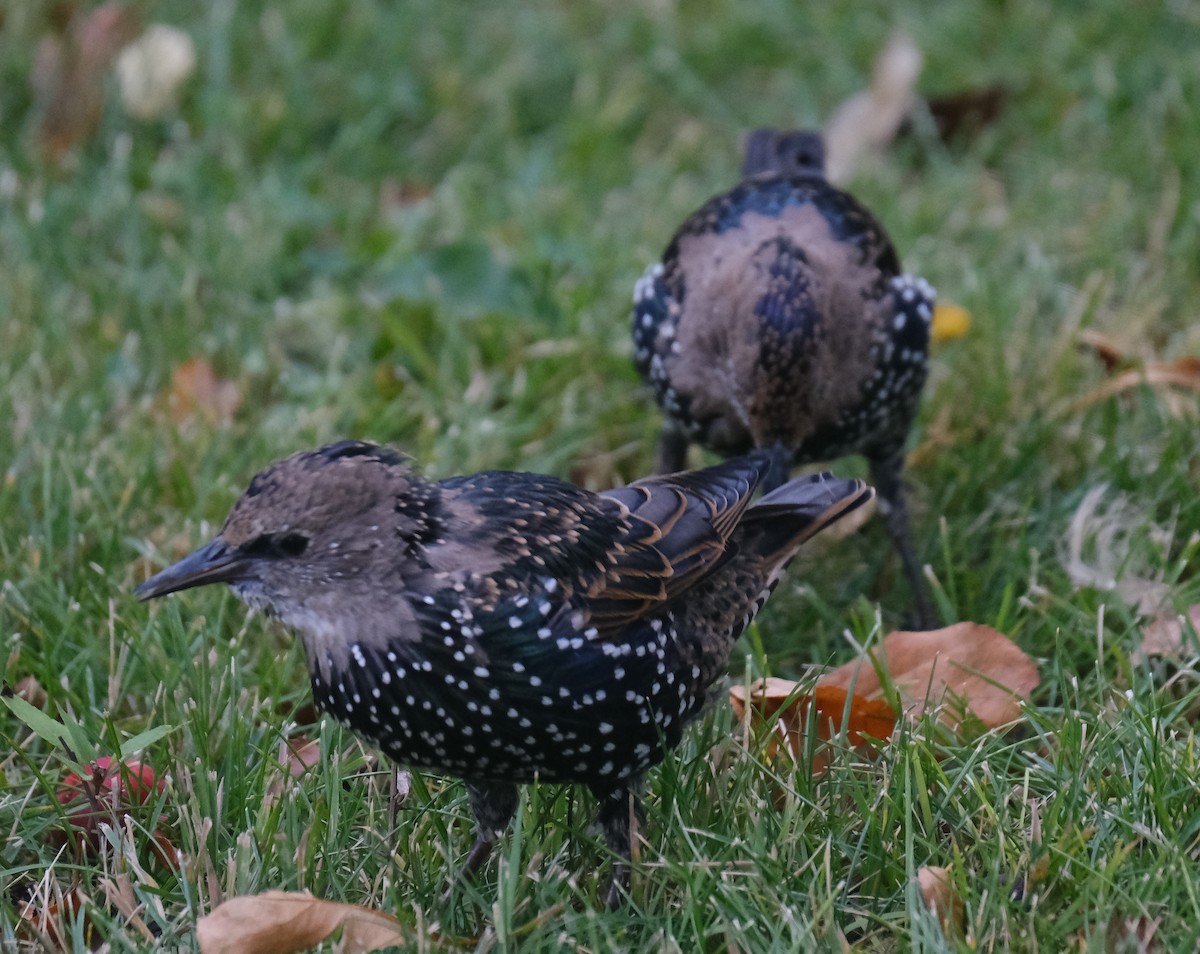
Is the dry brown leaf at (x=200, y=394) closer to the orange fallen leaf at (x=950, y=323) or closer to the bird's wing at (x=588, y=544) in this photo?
the bird's wing at (x=588, y=544)

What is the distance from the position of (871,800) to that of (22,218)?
4.26 m

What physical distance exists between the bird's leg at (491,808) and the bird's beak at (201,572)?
2.28 ft

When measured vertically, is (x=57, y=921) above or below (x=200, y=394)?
below

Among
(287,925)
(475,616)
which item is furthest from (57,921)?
(475,616)

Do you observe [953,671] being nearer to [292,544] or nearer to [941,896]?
[941,896]

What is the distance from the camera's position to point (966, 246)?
6.64 meters

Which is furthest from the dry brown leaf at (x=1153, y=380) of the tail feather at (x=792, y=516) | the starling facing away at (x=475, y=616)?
the starling facing away at (x=475, y=616)

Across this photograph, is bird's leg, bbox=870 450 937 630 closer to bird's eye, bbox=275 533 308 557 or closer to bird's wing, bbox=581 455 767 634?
bird's wing, bbox=581 455 767 634

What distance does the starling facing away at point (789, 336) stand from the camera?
4645 mm

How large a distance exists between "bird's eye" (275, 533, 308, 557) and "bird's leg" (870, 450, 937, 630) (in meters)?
2.16

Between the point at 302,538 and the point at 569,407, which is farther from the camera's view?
the point at 569,407

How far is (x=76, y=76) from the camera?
7043mm

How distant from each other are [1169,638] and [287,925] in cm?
236

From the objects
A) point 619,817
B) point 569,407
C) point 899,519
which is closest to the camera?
point 619,817
